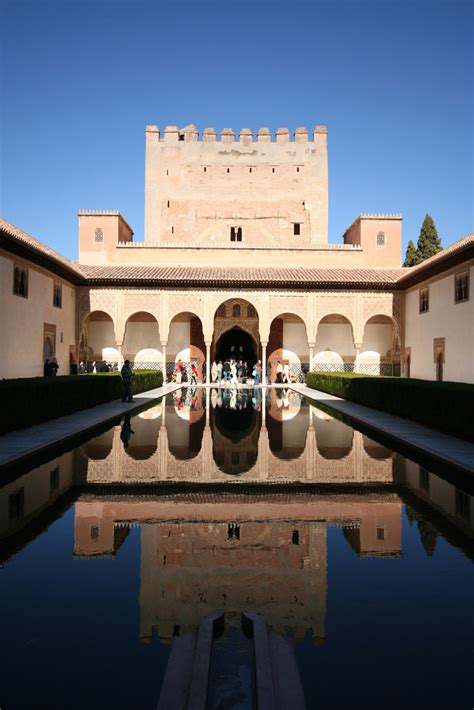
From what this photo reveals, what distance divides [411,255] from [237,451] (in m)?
34.9

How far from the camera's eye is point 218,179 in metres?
32.2

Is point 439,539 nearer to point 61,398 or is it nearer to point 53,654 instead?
point 53,654

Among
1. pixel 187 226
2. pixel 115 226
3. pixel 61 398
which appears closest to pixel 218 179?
pixel 187 226

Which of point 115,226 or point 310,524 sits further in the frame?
point 115,226

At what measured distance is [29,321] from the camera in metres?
18.8

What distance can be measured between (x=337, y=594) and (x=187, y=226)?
99.9 feet

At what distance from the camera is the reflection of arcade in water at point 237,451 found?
6.07 meters

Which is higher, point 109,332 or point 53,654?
point 109,332

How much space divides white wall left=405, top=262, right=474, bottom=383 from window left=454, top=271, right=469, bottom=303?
0.20 metres

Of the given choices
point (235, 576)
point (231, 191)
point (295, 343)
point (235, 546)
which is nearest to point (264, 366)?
point (295, 343)

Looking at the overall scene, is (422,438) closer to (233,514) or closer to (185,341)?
(233,514)

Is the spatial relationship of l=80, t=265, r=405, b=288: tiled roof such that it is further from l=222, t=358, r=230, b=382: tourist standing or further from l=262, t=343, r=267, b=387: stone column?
l=222, t=358, r=230, b=382: tourist standing

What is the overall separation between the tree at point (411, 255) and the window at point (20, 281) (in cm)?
2819

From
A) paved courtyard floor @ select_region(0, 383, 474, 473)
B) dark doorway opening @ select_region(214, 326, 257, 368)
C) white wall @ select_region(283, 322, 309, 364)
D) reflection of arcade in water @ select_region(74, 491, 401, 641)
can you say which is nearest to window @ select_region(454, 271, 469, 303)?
paved courtyard floor @ select_region(0, 383, 474, 473)
